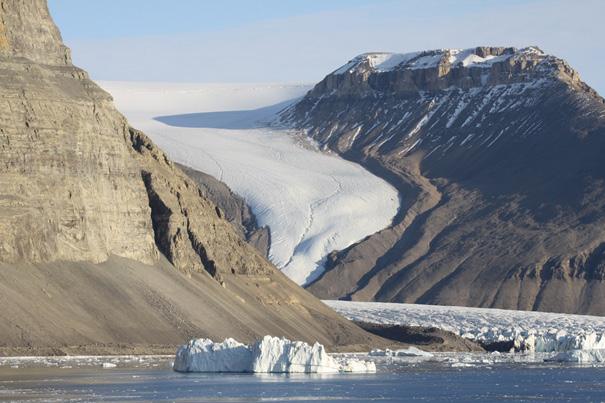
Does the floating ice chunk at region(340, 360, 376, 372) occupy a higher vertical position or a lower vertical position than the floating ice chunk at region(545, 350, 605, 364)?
higher

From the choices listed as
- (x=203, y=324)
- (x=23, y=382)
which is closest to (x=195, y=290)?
(x=203, y=324)

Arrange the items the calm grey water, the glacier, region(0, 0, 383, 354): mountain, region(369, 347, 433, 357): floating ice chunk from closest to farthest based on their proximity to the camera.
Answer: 1. the calm grey water
2. region(0, 0, 383, 354): mountain
3. region(369, 347, 433, 357): floating ice chunk
4. the glacier

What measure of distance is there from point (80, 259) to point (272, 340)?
89.5 feet

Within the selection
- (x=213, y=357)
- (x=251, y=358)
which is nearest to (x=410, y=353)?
(x=213, y=357)

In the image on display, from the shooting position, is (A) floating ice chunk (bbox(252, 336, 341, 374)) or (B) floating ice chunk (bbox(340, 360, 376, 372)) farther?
(B) floating ice chunk (bbox(340, 360, 376, 372))

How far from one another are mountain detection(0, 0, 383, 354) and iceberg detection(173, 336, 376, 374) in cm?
1080

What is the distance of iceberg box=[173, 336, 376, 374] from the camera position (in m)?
84.9

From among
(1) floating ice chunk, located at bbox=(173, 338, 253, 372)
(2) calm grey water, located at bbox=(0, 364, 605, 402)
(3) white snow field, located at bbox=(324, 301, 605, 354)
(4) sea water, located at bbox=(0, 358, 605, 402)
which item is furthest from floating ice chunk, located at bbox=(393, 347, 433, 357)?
(1) floating ice chunk, located at bbox=(173, 338, 253, 372)

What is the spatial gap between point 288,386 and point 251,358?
1081 cm

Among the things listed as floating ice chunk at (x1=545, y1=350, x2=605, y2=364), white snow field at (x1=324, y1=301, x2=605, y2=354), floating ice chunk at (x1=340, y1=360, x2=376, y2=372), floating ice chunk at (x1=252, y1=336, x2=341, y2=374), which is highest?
floating ice chunk at (x1=252, y1=336, x2=341, y2=374)

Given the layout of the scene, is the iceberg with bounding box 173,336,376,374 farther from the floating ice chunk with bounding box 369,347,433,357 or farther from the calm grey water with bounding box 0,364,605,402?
the floating ice chunk with bounding box 369,347,433,357

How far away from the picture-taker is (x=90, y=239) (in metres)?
109

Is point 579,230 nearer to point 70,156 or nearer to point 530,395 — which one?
point 70,156

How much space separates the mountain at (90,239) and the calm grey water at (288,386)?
46.1 feet
